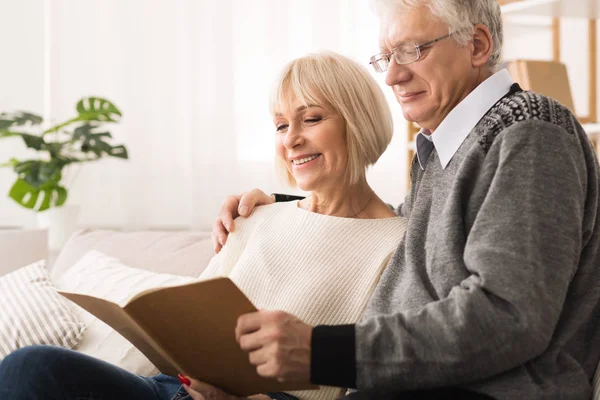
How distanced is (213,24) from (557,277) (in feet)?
10.9

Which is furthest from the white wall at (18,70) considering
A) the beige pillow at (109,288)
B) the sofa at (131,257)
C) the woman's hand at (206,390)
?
the woman's hand at (206,390)

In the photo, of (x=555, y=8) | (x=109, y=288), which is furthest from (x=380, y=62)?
(x=555, y=8)

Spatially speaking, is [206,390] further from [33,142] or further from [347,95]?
[33,142]

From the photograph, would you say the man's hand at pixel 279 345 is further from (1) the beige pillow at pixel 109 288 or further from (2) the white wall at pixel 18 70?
(2) the white wall at pixel 18 70

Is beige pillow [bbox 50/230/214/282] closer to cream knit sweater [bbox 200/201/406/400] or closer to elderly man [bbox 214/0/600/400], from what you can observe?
cream knit sweater [bbox 200/201/406/400]

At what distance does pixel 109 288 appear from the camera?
2.06 meters

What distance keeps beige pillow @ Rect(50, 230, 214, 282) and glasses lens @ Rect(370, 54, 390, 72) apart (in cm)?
92

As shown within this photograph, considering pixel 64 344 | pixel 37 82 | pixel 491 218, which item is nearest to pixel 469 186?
pixel 491 218

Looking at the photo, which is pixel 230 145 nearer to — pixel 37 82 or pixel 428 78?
pixel 37 82

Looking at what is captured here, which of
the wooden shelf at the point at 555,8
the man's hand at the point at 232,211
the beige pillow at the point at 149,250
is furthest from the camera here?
the wooden shelf at the point at 555,8

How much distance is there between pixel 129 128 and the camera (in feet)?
13.1

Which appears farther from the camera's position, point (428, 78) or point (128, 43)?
point (128, 43)

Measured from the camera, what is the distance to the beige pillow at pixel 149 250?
2.14 meters

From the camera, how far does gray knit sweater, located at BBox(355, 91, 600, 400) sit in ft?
3.25
